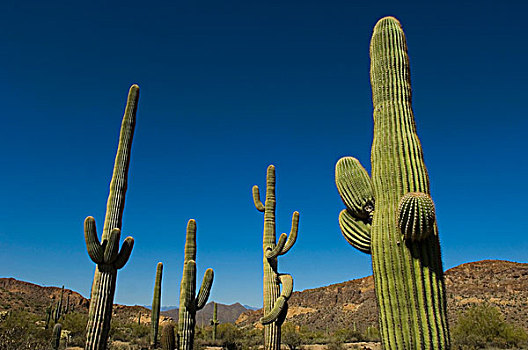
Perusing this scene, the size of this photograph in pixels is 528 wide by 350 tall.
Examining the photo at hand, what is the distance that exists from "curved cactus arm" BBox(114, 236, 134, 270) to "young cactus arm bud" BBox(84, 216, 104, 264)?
328mm

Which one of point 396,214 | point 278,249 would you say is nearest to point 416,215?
point 396,214

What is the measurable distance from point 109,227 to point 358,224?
16.4ft

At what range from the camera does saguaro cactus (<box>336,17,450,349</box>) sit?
14.3 ft

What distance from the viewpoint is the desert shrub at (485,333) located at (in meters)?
18.4

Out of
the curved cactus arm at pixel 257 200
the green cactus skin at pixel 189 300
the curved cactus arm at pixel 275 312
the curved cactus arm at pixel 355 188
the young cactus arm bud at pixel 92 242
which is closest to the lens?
the curved cactus arm at pixel 355 188

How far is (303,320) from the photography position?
42500mm

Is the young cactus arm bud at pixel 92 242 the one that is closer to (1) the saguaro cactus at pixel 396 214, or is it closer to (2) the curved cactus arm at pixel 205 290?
(2) the curved cactus arm at pixel 205 290

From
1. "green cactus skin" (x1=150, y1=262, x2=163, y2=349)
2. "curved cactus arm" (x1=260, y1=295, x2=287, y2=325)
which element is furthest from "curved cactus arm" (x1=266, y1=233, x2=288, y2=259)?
"green cactus skin" (x1=150, y1=262, x2=163, y2=349)

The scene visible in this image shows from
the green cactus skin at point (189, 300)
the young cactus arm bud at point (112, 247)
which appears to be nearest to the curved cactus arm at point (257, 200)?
the green cactus skin at point (189, 300)

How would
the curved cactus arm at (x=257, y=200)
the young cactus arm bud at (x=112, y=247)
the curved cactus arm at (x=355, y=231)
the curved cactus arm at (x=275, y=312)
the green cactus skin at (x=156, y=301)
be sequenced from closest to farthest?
the curved cactus arm at (x=355, y=231)
the young cactus arm bud at (x=112, y=247)
the curved cactus arm at (x=275, y=312)
the curved cactus arm at (x=257, y=200)
the green cactus skin at (x=156, y=301)

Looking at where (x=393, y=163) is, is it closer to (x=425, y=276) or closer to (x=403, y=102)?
(x=403, y=102)

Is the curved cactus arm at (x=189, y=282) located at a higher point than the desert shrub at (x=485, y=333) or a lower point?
higher

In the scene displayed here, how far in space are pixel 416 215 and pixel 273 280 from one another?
754 cm

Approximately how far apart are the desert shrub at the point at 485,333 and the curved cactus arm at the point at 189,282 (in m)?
13.7
